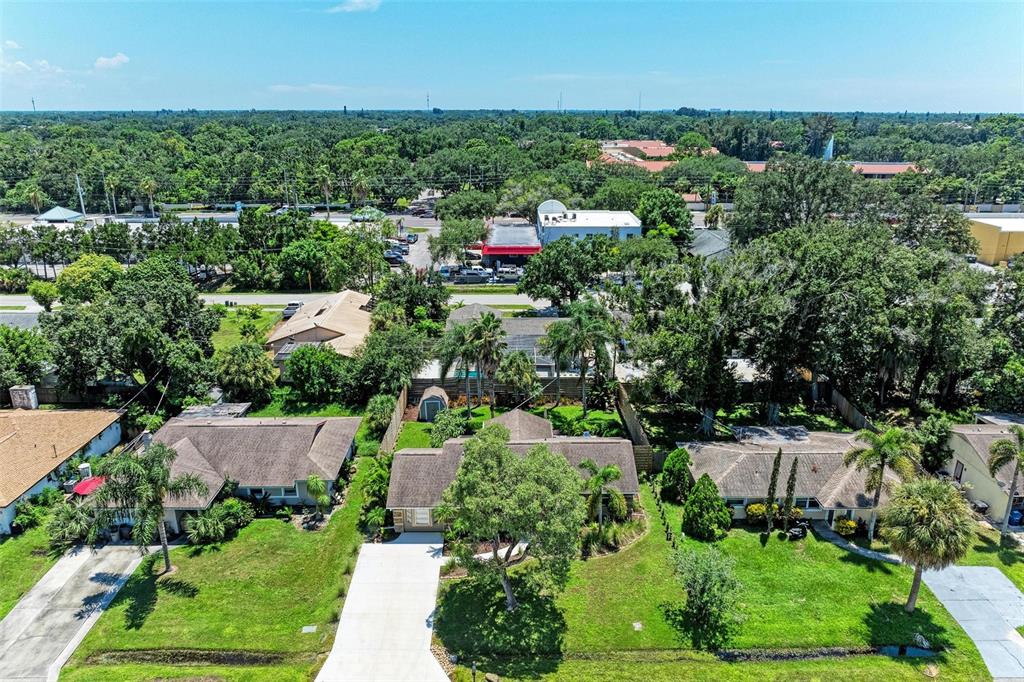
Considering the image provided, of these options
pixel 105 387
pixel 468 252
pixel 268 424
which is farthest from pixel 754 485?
pixel 468 252

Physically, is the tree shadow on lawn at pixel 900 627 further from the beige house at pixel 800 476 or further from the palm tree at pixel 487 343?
the palm tree at pixel 487 343

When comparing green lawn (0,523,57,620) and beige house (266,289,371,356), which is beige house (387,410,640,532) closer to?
green lawn (0,523,57,620)

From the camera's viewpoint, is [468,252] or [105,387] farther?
[468,252]

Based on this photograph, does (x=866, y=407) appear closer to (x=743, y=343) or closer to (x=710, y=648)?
(x=743, y=343)

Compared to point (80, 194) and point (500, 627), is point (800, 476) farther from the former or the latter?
point (80, 194)

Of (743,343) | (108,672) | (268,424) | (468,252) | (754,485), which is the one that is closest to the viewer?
(108,672)

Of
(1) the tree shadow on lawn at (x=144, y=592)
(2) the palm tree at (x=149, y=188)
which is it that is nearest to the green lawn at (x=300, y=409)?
(1) the tree shadow on lawn at (x=144, y=592)

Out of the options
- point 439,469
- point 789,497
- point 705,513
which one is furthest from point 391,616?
point 789,497
